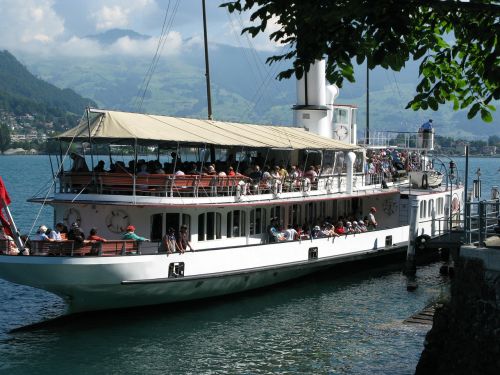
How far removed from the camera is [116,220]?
2448 centimetres

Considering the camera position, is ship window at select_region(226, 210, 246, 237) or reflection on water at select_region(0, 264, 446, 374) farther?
ship window at select_region(226, 210, 246, 237)

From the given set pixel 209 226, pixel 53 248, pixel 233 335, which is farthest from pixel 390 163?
pixel 53 248

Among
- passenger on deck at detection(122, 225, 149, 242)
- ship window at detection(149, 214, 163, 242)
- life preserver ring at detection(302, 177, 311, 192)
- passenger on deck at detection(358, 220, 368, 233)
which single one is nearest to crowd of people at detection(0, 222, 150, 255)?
passenger on deck at detection(122, 225, 149, 242)

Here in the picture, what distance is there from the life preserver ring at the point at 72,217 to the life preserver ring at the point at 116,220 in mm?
878

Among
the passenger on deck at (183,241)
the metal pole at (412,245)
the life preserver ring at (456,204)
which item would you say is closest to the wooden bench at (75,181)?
the passenger on deck at (183,241)

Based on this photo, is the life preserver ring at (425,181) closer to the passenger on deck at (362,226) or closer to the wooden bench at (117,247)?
the passenger on deck at (362,226)

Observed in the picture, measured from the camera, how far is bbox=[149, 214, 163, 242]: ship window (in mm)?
24750

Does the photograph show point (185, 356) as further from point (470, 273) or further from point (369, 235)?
point (369, 235)

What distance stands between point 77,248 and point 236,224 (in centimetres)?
712

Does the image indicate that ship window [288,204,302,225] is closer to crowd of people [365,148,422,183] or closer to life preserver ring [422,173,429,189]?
crowd of people [365,148,422,183]

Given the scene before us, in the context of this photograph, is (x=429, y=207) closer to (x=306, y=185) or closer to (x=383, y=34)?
(x=306, y=185)

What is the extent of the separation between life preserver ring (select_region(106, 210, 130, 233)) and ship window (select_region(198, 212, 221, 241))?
2.54 m

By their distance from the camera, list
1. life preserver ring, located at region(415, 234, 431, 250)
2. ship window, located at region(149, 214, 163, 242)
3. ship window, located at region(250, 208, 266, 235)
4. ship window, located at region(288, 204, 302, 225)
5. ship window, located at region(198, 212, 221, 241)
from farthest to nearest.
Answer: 1. life preserver ring, located at region(415, 234, 431, 250)
2. ship window, located at region(288, 204, 302, 225)
3. ship window, located at region(250, 208, 266, 235)
4. ship window, located at region(198, 212, 221, 241)
5. ship window, located at region(149, 214, 163, 242)

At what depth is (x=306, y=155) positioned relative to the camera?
33875mm
